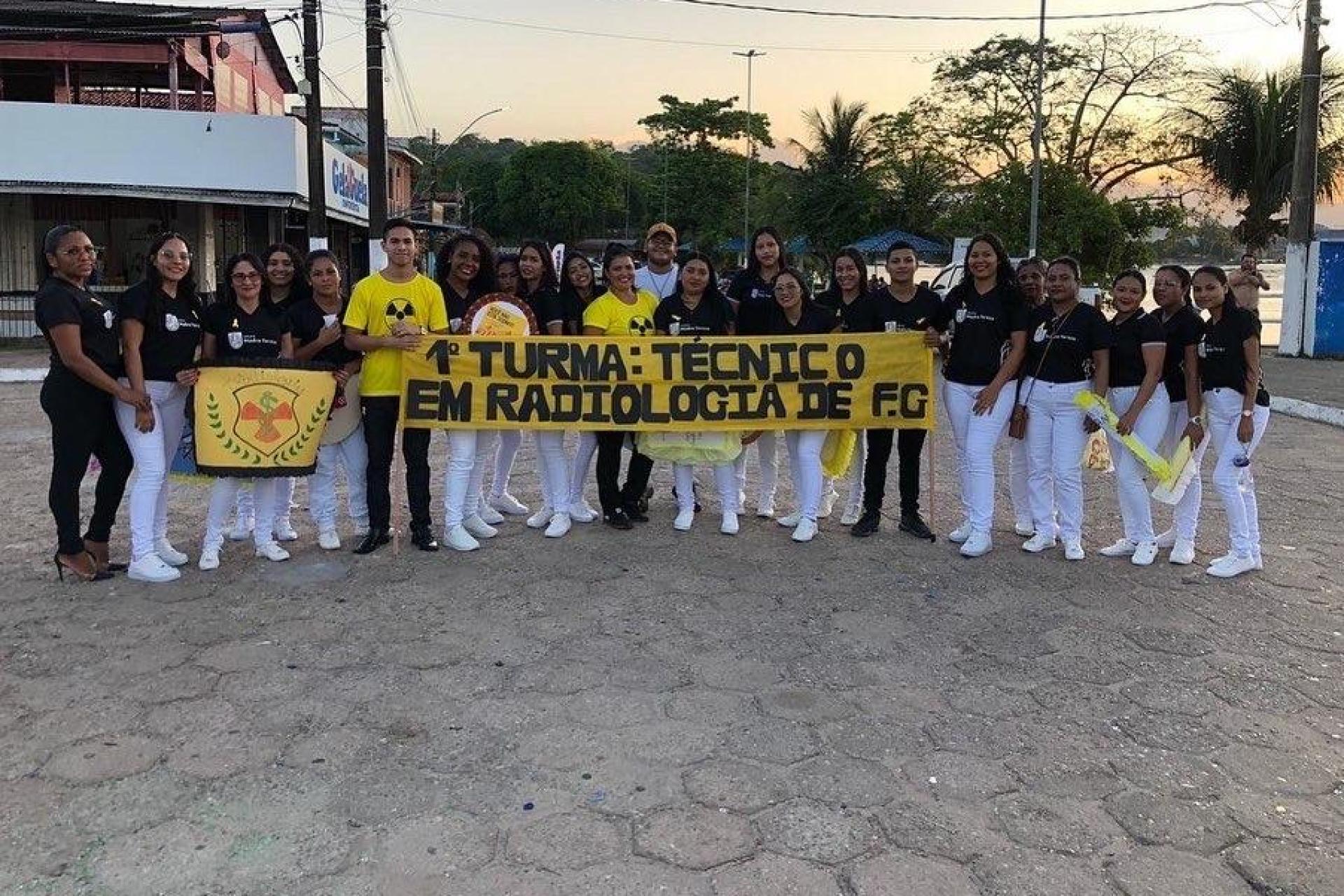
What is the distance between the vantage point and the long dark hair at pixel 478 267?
6.23m

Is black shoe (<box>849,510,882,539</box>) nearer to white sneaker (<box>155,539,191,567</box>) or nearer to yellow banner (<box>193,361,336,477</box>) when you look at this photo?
yellow banner (<box>193,361,336,477</box>)

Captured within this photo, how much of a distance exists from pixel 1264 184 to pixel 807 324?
22058mm

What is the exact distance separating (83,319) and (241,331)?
2.58 feet

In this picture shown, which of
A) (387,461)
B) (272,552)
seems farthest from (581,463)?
(272,552)

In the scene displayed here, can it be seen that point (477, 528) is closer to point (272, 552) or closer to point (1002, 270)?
point (272, 552)

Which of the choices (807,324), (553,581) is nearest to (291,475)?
(553,581)

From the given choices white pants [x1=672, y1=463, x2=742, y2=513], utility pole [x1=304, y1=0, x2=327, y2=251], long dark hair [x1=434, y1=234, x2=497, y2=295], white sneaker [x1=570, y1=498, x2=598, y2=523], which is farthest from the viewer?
utility pole [x1=304, y1=0, x2=327, y2=251]

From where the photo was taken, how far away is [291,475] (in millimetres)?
5602

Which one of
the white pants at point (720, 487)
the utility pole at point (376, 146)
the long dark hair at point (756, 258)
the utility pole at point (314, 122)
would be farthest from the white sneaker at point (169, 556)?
the utility pole at point (314, 122)

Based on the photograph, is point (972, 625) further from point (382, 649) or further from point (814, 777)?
point (382, 649)

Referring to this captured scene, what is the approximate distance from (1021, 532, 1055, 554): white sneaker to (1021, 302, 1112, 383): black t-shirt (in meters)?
0.93

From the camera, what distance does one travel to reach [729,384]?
6.37 metres

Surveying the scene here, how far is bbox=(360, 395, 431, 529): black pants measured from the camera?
5.93 m

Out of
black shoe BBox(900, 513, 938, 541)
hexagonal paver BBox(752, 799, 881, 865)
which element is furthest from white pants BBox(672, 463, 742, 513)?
hexagonal paver BBox(752, 799, 881, 865)
